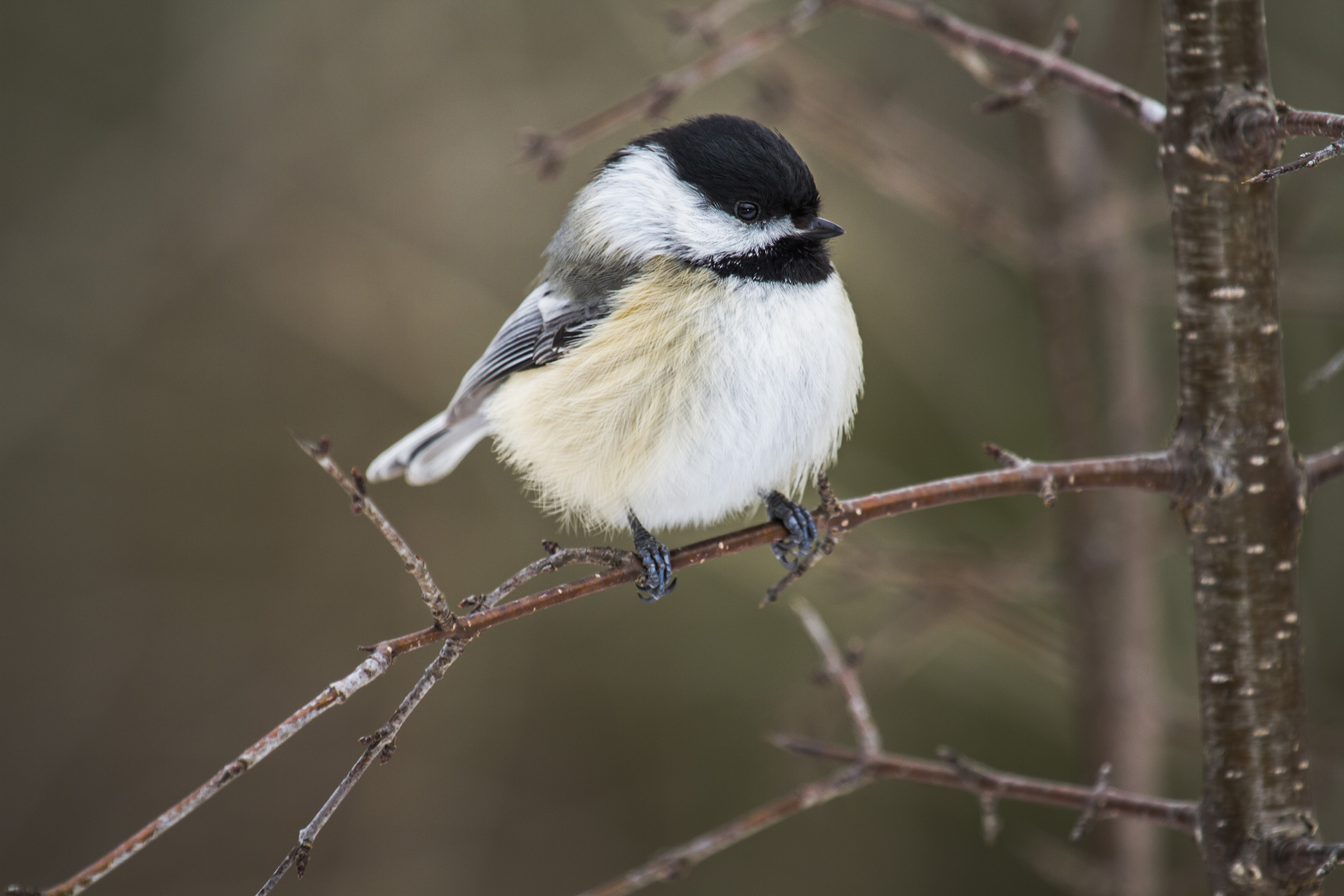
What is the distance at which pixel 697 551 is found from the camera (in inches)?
56.5

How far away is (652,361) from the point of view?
1717 mm

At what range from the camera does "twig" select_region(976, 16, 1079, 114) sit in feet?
4.65

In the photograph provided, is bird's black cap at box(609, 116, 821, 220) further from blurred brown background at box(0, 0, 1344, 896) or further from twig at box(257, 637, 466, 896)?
blurred brown background at box(0, 0, 1344, 896)

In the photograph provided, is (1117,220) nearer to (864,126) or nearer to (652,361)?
(864,126)

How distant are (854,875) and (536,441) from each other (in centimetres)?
241

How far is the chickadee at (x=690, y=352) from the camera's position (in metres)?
1.70

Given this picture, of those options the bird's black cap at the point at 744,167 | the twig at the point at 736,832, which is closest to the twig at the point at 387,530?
the twig at the point at 736,832

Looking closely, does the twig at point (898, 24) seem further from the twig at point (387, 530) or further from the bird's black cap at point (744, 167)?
the twig at point (387, 530)

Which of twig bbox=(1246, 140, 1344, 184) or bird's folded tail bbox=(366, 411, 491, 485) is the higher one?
twig bbox=(1246, 140, 1344, 184)

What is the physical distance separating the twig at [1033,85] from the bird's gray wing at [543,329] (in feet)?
2.18

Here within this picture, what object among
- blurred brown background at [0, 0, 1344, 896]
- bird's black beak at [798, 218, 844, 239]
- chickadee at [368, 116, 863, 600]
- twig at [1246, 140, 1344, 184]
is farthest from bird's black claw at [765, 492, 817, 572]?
blurred brown background at [0, 0, 1344, 896]

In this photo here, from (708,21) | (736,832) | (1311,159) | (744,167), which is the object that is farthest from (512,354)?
(1311,159)

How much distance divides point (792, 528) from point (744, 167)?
0.62 meters

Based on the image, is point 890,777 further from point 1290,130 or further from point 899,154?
point 899,154
